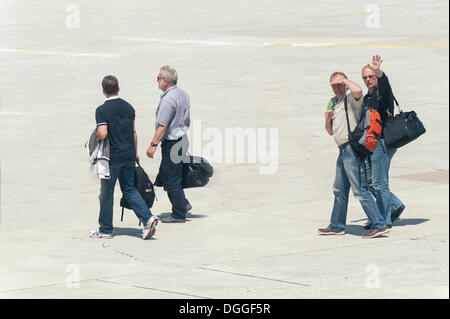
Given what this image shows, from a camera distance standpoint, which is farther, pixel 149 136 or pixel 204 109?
pixel 204 109

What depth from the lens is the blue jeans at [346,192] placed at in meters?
12.1

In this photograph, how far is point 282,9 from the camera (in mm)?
39875

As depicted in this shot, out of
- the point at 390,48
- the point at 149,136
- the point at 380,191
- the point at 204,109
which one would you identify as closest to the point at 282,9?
the point at 390,48

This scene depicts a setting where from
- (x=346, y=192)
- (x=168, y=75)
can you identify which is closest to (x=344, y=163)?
(x=346, y=192)

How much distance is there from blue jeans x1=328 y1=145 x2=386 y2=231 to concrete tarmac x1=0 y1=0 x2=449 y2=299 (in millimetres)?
190

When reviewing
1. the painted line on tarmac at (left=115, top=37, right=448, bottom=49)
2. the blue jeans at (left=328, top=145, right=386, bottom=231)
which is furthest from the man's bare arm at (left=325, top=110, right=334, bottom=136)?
the painted line on tarmac at (left=115, top=37, right=448, bottom=49)

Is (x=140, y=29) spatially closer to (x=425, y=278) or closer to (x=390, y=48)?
(x=390, y=48)

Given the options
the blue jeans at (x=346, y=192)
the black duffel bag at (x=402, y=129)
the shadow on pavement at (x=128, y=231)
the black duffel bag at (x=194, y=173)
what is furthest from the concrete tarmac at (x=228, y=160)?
the black duffel bag at (x=402, y=129)

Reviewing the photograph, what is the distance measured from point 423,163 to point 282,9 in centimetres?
2378

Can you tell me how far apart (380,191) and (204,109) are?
Result: 9436mm

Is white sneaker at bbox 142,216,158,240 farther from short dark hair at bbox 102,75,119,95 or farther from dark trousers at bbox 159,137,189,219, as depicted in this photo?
short dark hair at bbox 102,75,119,95

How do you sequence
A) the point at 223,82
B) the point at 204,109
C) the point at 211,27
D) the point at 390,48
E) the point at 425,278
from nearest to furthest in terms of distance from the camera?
the point at 425,278
the point at 204,109
the point at 223,82
the point at 390,48
the point at 211,27

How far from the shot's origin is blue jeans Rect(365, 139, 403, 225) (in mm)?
12336
